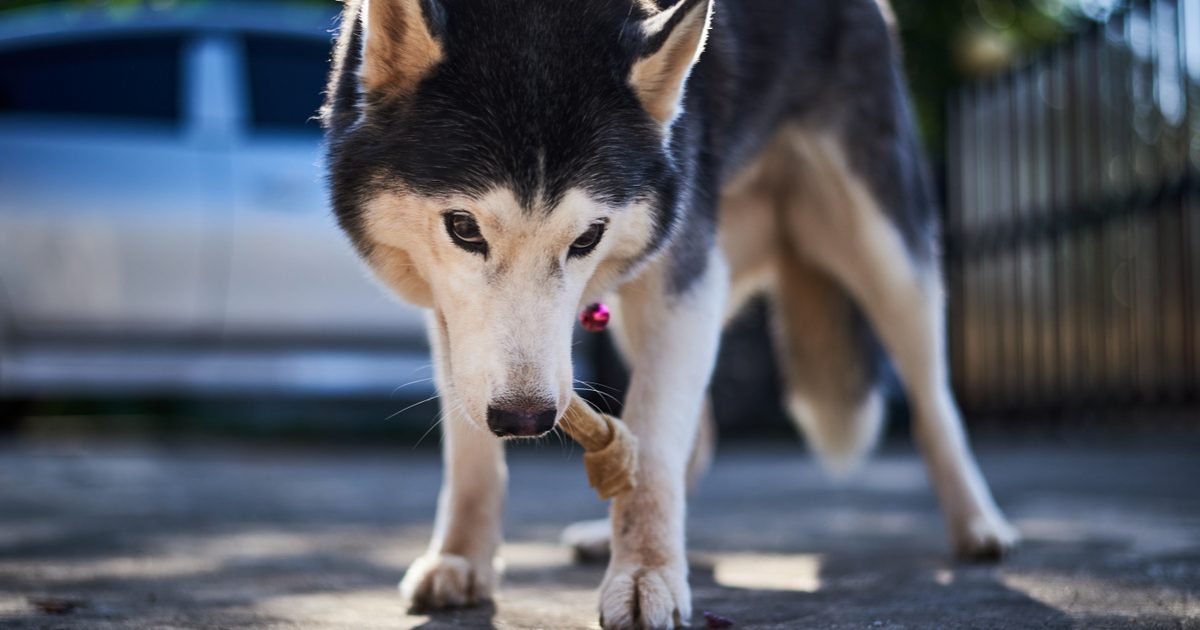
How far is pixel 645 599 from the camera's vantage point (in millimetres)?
2115

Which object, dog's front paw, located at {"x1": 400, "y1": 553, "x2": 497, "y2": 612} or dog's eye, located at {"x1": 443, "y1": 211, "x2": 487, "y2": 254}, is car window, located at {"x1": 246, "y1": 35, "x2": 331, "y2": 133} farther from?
dog's eye, located at {"x1": 443, "y1": 211, "x2": 487, "y2": 254}

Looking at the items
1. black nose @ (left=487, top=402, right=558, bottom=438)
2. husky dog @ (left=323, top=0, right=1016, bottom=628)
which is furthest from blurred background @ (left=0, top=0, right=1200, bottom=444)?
black nose @ (left=487, top=402, right=558, bottom=438)

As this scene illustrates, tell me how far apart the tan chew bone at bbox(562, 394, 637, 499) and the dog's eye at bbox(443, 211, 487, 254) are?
33 cm

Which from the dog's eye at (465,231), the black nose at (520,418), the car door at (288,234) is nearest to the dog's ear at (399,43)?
the dog's eye at (465,231)

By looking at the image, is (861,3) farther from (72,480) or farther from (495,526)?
(72,480)

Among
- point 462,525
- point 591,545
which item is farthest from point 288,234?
point 462,525

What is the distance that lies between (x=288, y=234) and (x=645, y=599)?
4.56 m

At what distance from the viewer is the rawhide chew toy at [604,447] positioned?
223 centimetres

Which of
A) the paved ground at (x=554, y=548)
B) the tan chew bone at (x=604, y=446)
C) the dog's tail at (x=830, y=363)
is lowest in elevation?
the paved ground at (x=554, y=548)

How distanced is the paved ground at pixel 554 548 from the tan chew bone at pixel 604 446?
0.25 m

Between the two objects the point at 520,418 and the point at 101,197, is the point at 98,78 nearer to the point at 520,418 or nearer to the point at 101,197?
the point at 101,197

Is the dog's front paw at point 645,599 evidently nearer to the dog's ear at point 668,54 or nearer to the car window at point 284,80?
the dog's ear at point 668,54

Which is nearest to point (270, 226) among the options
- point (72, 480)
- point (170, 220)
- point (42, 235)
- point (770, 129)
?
point (170, 220)

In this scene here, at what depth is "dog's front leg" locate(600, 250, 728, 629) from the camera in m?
2.15
